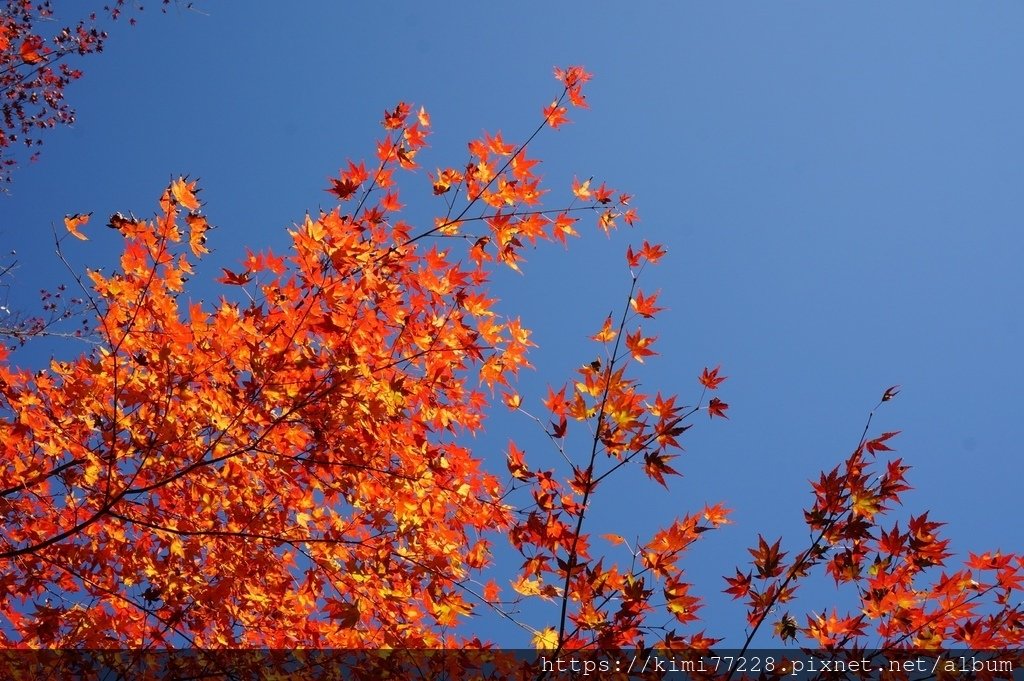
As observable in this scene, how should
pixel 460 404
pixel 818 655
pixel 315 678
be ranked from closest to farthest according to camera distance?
pixel 818 655
pixel 315 678
pixel 460 404

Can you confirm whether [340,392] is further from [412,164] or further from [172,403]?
[412,164]

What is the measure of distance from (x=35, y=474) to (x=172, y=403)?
3.50 ft

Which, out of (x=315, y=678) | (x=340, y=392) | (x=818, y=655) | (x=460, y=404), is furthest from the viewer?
(x=460, y=404)

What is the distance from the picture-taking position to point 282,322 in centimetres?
461

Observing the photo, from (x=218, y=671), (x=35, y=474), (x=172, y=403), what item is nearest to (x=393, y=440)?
(x=172, y=403)

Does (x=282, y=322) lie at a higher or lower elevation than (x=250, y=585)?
higher

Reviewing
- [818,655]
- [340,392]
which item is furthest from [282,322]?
[818,655]

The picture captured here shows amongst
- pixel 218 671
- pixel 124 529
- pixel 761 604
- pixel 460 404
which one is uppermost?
pixel 460 404

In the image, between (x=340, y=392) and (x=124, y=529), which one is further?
(x=124, y=529)

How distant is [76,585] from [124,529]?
18.5 inches

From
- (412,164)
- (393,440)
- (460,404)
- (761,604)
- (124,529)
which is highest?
(412,164)

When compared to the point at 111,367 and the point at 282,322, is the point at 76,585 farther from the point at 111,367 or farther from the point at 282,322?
the point at 282,322

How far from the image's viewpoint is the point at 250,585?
521cm

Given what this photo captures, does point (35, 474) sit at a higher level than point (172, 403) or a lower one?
lower
